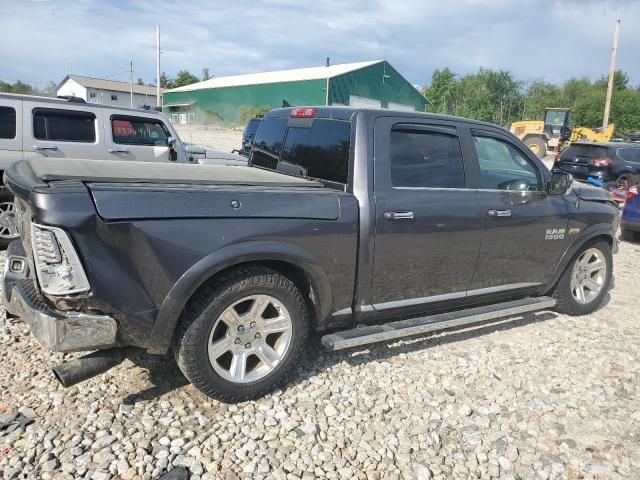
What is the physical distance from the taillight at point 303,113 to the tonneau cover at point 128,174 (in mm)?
508

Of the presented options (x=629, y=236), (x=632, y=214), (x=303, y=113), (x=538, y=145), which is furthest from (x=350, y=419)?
(x=538, y=145)

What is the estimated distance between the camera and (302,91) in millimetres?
42656

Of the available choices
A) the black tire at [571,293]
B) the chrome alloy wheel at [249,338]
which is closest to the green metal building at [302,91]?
the black tire at [571,293]

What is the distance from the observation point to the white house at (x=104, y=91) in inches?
2709

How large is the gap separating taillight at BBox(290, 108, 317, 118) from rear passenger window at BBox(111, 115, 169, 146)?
13.1 ft

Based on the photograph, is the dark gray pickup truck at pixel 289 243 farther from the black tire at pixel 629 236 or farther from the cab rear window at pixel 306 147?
the black tire at pixel 629 236

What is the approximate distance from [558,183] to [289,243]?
8.83ft

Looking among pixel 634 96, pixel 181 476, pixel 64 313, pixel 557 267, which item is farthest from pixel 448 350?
pixel 634 96

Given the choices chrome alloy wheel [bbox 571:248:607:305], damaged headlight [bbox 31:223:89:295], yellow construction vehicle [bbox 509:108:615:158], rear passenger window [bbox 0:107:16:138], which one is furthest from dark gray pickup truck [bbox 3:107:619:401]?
yellow construction vehicle [bbox 509:108:615:158]

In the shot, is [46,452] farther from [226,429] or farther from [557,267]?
[557,267]

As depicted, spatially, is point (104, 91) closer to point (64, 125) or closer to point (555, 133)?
point (555, 133)

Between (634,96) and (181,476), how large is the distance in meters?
58.7

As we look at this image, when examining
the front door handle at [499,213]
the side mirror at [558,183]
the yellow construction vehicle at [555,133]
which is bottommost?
the front door handle at [499,213]

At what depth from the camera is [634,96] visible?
5000 cm
